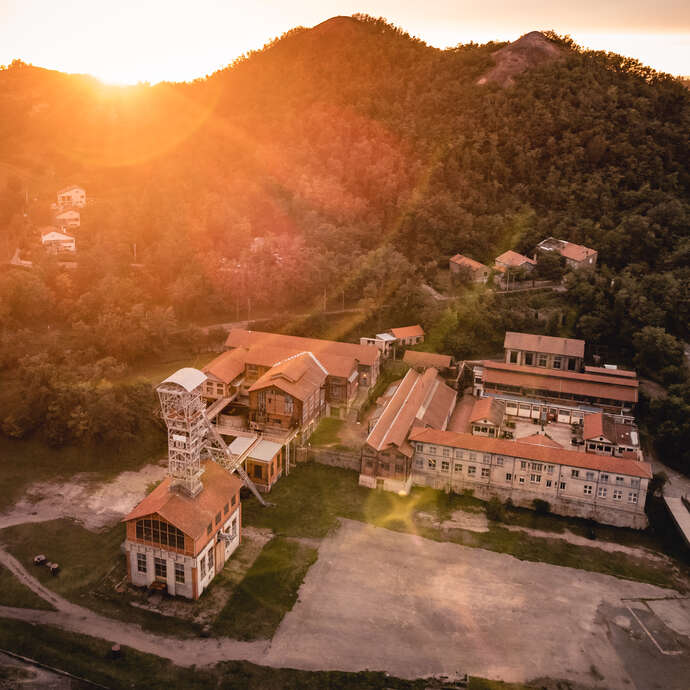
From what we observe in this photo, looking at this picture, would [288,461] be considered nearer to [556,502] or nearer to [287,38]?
[556,502]

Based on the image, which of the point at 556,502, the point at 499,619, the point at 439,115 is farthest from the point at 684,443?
the point at 439,115

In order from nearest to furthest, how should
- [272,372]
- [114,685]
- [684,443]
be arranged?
[114,685] → [684,443] → [272,372]

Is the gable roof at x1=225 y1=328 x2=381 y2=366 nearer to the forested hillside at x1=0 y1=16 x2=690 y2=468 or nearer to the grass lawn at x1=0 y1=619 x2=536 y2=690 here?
the forested hillside at x1=0 y1=16 x2=690 y2=468

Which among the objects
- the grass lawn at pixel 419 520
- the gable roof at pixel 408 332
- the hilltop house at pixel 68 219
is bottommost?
the grass lawn at pixel 419 520

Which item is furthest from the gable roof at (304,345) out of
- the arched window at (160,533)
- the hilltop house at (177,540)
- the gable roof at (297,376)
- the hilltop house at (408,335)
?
the arched window at (160,533)

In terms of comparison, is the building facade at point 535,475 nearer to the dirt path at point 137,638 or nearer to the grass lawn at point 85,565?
the dirt path at point 137,638
